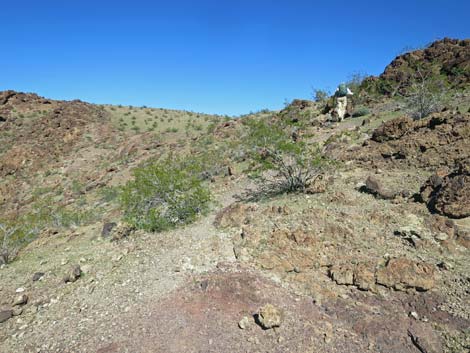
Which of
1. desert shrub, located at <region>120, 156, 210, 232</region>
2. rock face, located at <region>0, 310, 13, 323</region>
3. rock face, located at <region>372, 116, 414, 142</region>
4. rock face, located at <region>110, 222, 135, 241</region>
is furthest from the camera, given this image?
rock face, located at <region>372, 116, 414, 142</region>

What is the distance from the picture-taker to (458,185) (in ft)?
20.2

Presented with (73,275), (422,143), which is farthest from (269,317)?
(422,143)

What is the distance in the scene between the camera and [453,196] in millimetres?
6168

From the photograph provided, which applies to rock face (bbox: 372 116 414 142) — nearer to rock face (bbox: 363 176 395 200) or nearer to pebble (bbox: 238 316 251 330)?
rock face (bbox: 363 176 395 200)

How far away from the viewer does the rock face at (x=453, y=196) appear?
6.04m

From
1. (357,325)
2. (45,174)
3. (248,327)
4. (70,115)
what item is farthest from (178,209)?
(70,115)

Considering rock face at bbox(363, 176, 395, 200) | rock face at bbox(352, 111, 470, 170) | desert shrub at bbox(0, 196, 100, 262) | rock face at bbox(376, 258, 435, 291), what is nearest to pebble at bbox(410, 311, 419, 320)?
rock face at bbox(376, 258, 435, 291)

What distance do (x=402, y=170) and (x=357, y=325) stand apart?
5505mm

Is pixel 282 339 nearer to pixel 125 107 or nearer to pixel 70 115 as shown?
pixel 70 115

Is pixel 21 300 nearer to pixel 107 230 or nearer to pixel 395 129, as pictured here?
pixel 107 230

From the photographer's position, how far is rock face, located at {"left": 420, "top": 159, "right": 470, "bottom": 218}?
6035 mm

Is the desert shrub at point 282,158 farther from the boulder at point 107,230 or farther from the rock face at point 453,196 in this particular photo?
the boulder at point 107,230

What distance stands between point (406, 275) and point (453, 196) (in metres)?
2.33

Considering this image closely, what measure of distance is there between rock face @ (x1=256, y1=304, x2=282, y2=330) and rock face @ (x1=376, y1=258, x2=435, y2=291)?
1.75 meters
